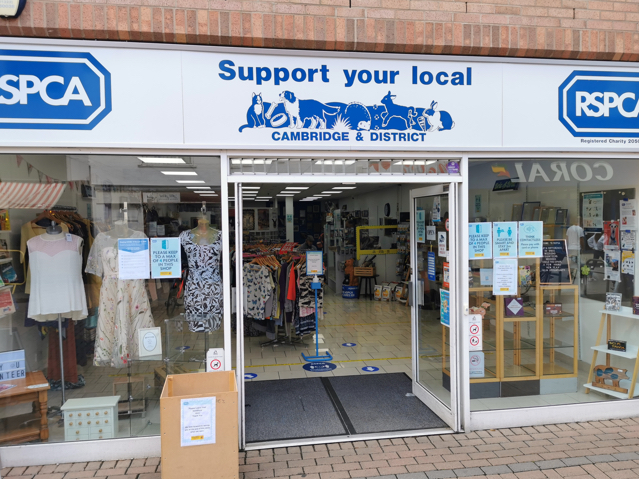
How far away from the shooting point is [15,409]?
3.93 m

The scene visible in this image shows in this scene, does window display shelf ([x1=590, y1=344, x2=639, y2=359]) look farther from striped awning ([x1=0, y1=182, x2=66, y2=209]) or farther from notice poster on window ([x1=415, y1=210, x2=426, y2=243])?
striped awning ([x1=0, y1=182, x2=66, y2=209])

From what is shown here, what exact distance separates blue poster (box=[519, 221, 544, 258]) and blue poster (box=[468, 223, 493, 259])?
1.07 ft

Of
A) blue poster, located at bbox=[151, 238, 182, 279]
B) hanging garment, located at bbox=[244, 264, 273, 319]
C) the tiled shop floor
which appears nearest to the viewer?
the tiled shop floor

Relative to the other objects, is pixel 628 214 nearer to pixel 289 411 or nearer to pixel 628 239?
pixel 628 239

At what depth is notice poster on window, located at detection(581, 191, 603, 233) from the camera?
15.8 ft

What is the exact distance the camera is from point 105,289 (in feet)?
13.5

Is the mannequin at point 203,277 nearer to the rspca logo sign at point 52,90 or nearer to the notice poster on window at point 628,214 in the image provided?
the rspca logo sign at point 52,90

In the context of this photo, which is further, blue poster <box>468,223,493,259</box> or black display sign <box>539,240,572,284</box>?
black display sign <box>539,240,572,284</box>

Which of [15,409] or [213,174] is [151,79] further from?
[15,409]

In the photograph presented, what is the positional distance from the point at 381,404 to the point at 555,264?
224 cm

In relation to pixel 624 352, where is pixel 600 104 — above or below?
above

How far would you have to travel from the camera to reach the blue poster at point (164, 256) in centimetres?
405

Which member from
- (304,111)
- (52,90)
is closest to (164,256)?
(52,90)

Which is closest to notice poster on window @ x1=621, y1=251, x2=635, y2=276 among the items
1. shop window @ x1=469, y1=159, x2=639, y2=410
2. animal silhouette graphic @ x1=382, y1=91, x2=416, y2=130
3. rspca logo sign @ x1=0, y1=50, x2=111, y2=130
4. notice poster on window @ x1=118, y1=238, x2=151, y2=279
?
shop window @ x1=469, y1=159, x2=639, y2=410
